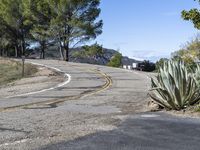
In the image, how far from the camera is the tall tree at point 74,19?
58.4 meters

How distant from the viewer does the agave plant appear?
1270cm

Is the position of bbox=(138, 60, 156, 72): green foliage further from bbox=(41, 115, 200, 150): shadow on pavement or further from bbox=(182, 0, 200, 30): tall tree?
bbox=(41, 115, 200, 150): shadow on pavement

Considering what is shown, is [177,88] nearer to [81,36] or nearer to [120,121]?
[120,121]

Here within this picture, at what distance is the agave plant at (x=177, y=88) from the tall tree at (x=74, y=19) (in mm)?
45001

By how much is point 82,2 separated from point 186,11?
148 ft

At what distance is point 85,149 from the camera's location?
7797 mm

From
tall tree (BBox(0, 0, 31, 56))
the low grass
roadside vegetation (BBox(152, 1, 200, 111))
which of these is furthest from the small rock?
tall tree (BBox(0, 0, 31, 56))

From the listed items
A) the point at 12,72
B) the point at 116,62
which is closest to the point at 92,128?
the point at 12,72

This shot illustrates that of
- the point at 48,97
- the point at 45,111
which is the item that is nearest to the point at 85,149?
the point at 45,111

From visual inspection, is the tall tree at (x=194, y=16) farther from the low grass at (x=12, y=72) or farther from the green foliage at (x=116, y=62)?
the green foliage at (x=116, y=62)

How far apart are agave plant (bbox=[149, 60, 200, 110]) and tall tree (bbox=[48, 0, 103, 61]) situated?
45001 mm

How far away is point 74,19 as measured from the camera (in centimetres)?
5762

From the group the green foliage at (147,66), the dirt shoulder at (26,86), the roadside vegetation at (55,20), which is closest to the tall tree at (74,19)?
the roadside vegetation at (55,20)

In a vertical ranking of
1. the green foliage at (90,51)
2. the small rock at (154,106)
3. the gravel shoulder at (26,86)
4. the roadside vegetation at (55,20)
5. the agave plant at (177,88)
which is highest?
the roadside vegetation at (55,20)
